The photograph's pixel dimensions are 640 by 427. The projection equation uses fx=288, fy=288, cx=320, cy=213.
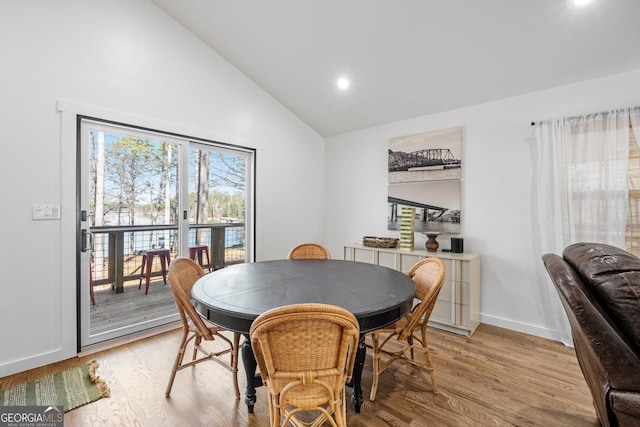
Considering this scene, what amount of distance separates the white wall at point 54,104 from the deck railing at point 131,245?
0.42 meters

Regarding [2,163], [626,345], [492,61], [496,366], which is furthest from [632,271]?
[2,163]

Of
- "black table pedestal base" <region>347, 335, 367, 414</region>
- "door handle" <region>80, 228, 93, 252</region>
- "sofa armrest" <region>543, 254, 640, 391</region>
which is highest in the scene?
"door handle" <region>80, 228, 93, 252</region>

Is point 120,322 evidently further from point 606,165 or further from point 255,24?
point 606,165

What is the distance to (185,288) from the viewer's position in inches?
82.7

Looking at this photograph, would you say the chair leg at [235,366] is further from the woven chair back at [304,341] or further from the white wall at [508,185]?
the white wall at [508,185]

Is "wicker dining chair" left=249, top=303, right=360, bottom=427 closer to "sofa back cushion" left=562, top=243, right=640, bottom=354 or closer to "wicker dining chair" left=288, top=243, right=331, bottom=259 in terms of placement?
"sofa back cushion" left=562, top=243, right=640, bottom=354

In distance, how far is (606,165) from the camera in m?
2.53

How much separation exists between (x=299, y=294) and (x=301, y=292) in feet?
0.13

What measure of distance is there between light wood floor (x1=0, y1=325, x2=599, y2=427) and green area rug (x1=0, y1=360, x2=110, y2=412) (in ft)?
0.24

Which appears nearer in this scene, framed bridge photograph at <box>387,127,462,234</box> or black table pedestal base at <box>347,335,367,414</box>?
black table pedestal base at <box>347,335,367,414</box>

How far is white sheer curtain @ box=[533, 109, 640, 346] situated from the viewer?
8.16ft

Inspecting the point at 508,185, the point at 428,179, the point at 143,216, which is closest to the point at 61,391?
the point at 143,216

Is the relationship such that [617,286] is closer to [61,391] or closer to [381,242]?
[381,242]

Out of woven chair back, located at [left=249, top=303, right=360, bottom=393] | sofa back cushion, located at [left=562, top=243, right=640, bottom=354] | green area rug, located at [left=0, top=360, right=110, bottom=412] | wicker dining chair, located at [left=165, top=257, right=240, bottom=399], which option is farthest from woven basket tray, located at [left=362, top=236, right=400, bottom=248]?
green area rug, located at [left=0, top=360, right=110, bottom=412]
